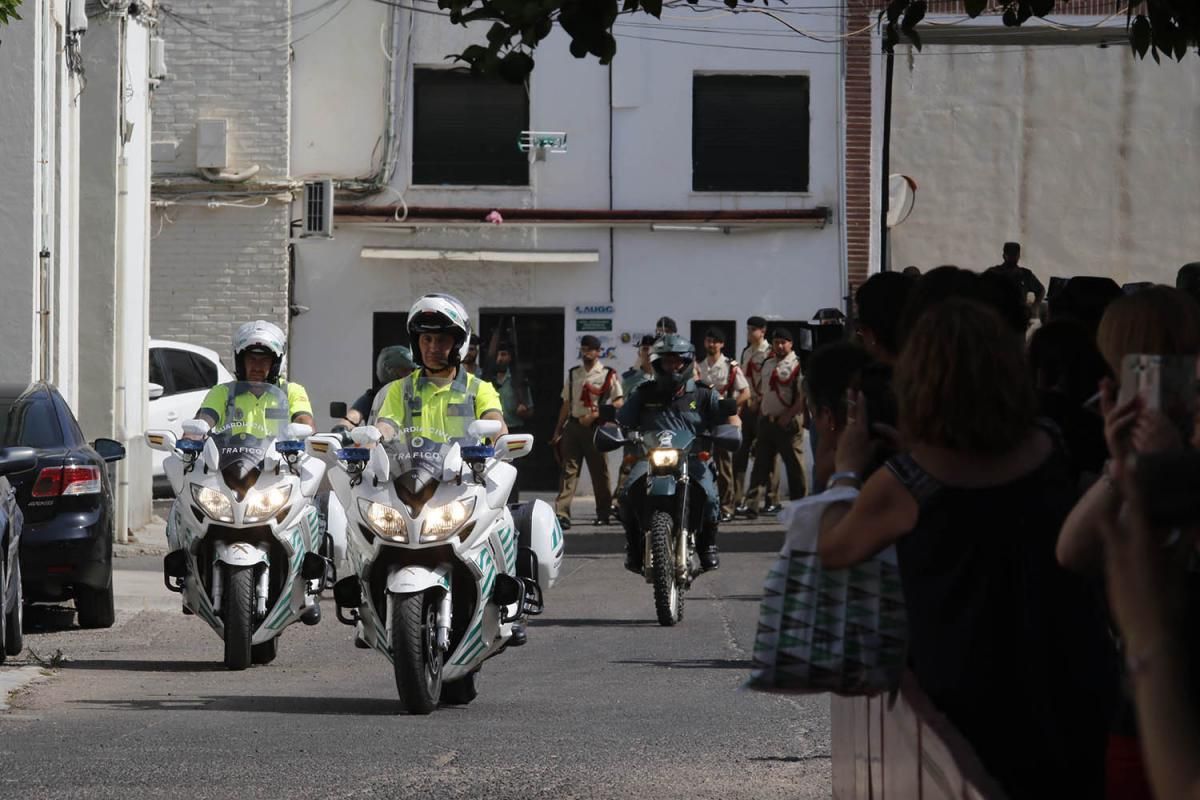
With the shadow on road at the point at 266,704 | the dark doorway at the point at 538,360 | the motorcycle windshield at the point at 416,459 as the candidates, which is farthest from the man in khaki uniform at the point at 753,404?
the motorcycle windshield at the point at 416,459

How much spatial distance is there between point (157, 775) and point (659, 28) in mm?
21269

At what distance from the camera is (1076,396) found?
19.7 feet

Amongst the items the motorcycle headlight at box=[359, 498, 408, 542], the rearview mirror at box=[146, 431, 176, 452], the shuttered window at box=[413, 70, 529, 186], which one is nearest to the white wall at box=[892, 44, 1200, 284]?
the shuttered window at box=[413, 70, 529, 186]

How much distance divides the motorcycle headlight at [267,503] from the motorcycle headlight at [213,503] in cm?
9

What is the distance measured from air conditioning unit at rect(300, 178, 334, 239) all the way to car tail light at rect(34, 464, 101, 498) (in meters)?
14.3

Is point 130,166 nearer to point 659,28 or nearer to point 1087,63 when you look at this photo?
point 659,28

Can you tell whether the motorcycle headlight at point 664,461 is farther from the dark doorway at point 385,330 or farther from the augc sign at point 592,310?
the dark doorway at point 385,330

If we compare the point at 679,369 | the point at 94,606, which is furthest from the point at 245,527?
the point at 679,369

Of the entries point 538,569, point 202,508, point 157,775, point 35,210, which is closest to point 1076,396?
point 157,775

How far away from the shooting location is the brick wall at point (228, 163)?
27391mm

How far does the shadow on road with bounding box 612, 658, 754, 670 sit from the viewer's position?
11.4m

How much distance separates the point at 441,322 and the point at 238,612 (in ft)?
6.68

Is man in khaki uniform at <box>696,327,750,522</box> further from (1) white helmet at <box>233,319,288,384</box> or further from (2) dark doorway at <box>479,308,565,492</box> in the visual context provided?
(1) white helmet at <box>233,319,288,384</box>

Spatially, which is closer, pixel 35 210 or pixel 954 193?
pixel 35 210
